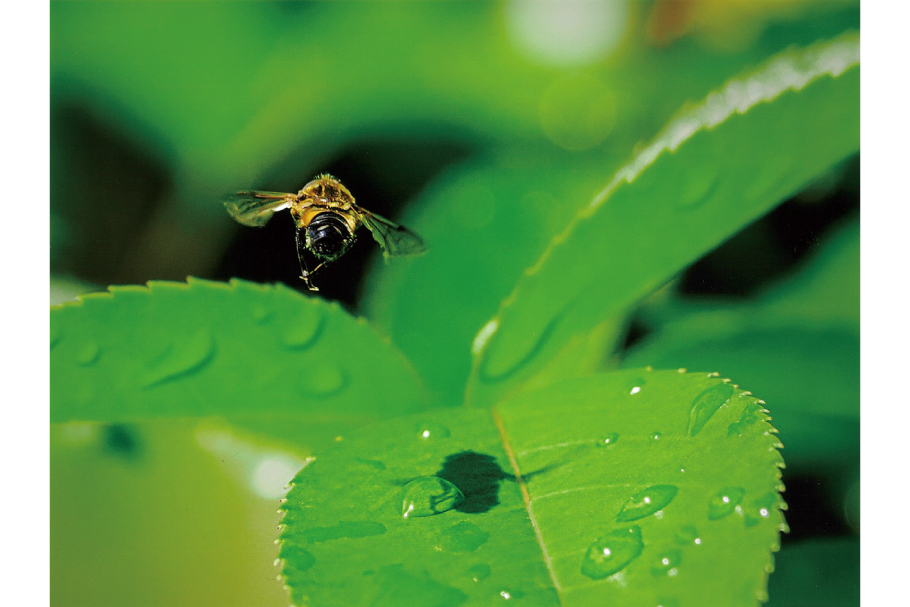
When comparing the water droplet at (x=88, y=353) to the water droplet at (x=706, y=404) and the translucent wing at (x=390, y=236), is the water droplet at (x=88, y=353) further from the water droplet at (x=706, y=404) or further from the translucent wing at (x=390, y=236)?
the water droplet at (x=706, y=404)

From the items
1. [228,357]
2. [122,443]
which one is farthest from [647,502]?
[122,443]

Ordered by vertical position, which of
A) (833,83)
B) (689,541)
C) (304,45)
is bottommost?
(689,541)

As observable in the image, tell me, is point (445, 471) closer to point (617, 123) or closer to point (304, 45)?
point (617, 123)

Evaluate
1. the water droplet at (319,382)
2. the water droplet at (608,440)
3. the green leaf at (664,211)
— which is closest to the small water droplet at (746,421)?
the water droplet at (608,440)

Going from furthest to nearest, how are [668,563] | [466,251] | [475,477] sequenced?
[466,251]
[475,477]
[668,563]

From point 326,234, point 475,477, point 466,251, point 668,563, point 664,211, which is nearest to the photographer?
point 668,563

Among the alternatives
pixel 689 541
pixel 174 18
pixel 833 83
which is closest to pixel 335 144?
pixel 174 18

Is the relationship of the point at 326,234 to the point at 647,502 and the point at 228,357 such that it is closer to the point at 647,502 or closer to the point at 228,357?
the point at 228,357
